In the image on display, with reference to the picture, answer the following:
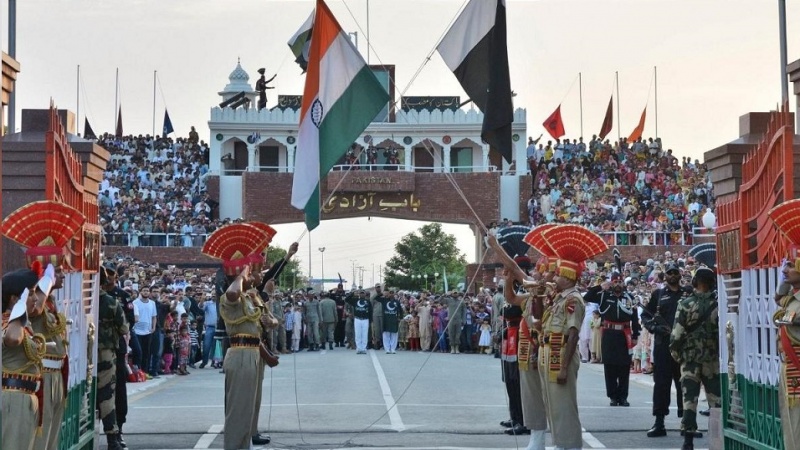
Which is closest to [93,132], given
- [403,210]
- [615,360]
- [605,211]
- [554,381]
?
[403,210]

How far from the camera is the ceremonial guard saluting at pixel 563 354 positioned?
11945 millimetres

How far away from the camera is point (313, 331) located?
41.2 m

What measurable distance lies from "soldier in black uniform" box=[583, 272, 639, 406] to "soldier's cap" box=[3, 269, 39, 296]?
11.2m

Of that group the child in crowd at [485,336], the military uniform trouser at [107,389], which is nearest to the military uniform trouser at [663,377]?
the military uniform trouser at [107,389]

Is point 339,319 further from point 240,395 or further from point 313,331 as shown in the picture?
point 240,395

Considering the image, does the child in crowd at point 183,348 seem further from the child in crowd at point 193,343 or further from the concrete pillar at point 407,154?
the concrete pillar at point 407,154

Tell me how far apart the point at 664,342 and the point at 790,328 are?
6923mm

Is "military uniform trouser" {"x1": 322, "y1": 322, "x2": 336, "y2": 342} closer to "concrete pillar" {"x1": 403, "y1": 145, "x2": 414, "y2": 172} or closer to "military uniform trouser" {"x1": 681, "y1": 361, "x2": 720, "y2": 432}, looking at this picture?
"concrete pillar" {"x1": 403, "y1": 145, "x2": 414, "y2": 172}

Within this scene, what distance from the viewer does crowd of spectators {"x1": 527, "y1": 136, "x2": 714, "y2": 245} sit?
54.3 m

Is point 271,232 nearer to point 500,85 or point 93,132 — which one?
point 500,85

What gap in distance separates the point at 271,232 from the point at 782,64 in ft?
23.0

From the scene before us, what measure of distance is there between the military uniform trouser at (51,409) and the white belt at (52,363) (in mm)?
42

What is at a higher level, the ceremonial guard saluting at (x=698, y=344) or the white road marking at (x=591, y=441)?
the ceremonial guard saluting at (x=698, y=344)

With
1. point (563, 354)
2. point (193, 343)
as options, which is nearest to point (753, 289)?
point (563, 354)
